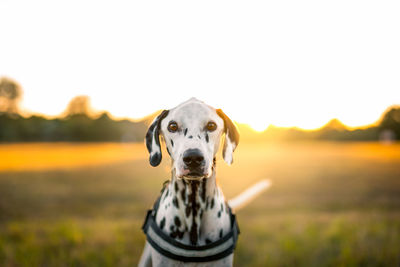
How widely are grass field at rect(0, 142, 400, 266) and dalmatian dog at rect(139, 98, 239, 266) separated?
1456mm

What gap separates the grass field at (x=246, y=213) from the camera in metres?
5.80

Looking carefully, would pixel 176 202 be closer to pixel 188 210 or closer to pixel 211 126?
pixel 188 210

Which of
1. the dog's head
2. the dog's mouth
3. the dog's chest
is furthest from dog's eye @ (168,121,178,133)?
the dog's chest

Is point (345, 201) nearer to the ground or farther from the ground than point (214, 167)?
nearer to the ground

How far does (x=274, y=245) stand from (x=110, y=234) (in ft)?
14.9

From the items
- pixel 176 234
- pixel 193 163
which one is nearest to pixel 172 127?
pixel 193 163

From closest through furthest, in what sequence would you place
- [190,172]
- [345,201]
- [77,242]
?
[190,172]
[77,242]
[345,201]

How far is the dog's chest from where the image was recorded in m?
2.90

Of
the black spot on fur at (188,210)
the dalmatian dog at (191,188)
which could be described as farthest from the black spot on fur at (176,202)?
the black spot on fur at (188,210)

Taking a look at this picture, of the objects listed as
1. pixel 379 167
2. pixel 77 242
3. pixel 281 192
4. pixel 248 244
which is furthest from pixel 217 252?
pixel 379 167

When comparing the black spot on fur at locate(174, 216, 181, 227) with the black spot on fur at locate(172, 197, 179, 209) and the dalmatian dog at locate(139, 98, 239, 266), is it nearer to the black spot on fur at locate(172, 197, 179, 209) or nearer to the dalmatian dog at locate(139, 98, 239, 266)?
the dalmatian dog at locate(139, 98, 239, 266)

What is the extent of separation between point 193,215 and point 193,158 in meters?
Result: 0.86

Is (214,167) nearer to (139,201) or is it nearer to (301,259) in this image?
(301,259)

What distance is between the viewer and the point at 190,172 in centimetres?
252
